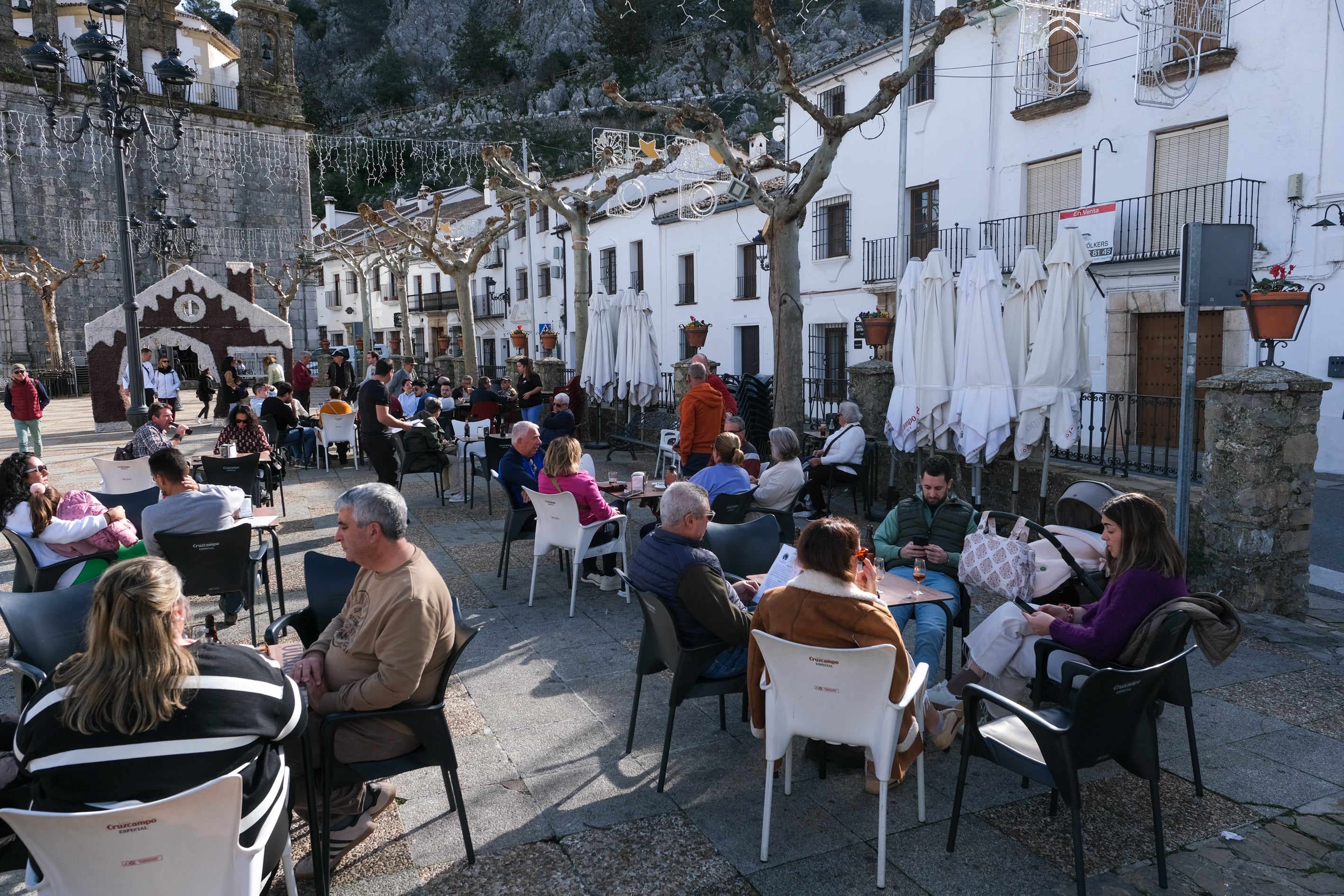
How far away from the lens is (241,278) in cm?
2236

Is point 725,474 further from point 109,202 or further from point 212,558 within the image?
point 109,202

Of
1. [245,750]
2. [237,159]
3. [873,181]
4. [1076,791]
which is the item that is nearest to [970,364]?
[1076,791]

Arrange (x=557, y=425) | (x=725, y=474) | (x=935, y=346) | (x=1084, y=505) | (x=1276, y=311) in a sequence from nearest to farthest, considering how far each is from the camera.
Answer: (x=1084, y=505)
(x=1276, y=311)
(x=725, y=474)
(x=935, y=346)
(x=557, y=425)

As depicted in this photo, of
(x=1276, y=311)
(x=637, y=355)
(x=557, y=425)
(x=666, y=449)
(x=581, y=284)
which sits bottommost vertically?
(x=666, y=449)

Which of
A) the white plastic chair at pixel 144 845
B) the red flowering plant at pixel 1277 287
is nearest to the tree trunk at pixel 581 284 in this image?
the red flowering plant at pixel 1277 287

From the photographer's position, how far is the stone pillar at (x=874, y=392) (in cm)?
906

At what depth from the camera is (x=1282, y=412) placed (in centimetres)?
552

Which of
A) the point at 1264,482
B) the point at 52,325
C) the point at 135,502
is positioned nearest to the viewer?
the point at 1264,482

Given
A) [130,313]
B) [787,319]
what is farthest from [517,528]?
[130,313]

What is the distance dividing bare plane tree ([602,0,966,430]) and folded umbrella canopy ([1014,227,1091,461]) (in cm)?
212

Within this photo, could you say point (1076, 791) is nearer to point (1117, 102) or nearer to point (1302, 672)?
point (1302, 672)

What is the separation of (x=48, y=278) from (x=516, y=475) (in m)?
28.6

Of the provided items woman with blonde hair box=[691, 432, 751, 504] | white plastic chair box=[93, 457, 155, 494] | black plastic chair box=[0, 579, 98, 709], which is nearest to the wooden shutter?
woman with blonde hair box=[691, 432, 751, 504]

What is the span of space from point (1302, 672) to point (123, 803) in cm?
527
